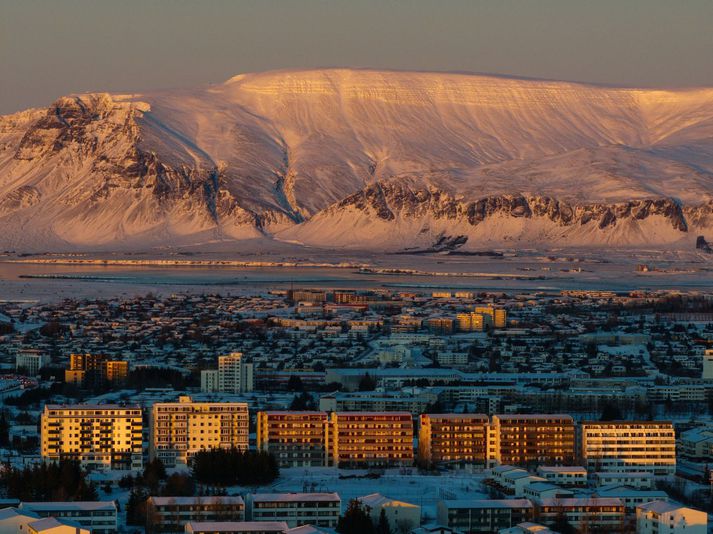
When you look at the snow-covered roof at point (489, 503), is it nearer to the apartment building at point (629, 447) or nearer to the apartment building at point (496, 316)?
the apartment building at point (629, 447)

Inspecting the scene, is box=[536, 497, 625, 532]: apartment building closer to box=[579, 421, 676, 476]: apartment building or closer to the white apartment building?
box=[579, 421, 676, 476]: apartment building

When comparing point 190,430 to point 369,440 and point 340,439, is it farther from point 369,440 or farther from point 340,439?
point 369,440

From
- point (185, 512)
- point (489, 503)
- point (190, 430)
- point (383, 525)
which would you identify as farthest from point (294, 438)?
point (383, 525)

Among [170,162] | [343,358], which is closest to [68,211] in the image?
Result: [170,162]

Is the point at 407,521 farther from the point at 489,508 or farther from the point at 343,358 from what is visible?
the point at 343,358

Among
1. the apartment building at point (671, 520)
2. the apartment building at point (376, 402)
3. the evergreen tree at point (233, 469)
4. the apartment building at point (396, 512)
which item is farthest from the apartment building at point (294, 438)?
the apartment building at point (671, 520)

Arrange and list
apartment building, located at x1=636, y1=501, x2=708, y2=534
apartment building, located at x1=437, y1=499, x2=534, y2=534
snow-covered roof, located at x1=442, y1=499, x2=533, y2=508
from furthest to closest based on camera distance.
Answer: snow-covered roof, located at x1=442, y1=499, x2=533, y2=508 < apartment building, located at x1=437, y1=499, x2=534, y2=534 < apartment building, located at x1=636, y1=501, x2=708, y2=534

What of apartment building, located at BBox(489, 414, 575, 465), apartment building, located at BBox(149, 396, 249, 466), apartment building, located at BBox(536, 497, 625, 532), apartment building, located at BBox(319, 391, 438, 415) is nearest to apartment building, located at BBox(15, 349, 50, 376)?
apartment building, located at BBox(319, 391, 438, 415)
